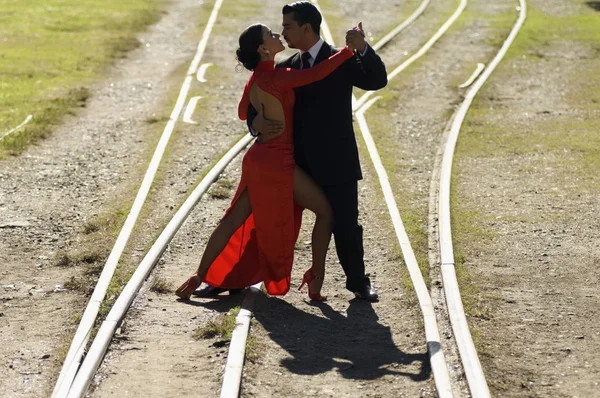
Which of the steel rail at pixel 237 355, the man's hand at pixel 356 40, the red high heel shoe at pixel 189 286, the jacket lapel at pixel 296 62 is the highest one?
the man's hand at pixel 356 40

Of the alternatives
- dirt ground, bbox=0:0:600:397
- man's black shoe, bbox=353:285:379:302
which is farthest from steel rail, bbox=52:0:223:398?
man's black shoe, bbox=353:285:379:302

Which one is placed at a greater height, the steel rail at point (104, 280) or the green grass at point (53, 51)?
the steel rail at point (104, 280)

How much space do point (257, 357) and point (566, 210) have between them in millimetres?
5064

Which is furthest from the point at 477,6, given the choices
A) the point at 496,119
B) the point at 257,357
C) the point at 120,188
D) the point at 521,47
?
the point at 257,357

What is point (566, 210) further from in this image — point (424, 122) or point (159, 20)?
point (159, 20)

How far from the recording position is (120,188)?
40.9 ft

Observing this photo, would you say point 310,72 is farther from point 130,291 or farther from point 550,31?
point 550,31

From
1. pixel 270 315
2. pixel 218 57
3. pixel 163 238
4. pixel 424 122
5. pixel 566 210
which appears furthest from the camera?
pixel 218 57

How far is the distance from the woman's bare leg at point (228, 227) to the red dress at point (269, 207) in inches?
2.4

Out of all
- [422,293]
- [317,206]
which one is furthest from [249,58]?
[422,293]

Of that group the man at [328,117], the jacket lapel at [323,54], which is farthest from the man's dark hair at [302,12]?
the jacket lapel at [323,54]

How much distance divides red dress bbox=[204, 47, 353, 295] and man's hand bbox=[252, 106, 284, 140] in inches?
2.1

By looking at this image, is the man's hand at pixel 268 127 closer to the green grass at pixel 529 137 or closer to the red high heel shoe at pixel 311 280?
the red high heel shoe at pixel 311 280

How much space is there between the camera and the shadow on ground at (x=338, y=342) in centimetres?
725
